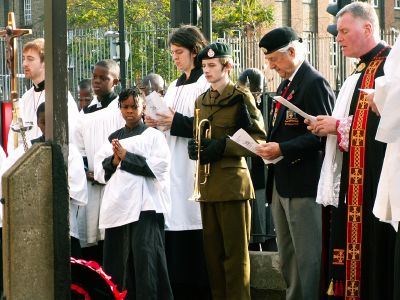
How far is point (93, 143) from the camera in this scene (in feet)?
34.9

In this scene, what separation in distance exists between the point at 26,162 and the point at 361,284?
8.38 ft

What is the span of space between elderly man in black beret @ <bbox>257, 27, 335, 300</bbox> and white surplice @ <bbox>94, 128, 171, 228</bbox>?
3.75 ft

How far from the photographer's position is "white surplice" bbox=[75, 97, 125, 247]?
10.4 m

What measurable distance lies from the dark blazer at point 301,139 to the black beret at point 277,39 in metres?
0.25

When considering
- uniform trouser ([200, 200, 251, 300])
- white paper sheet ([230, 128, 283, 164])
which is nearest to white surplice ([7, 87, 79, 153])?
uniform trouser ([200, 200, 251, 300])

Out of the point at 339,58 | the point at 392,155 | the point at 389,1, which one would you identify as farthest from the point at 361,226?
the point at 389,1

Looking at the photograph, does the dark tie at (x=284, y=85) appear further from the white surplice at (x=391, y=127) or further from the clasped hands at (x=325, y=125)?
the white surplice at (x=391, y=127)

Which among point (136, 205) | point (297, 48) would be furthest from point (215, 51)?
point (136, 205)

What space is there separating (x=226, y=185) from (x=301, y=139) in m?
0.97

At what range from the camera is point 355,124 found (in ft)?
26.3

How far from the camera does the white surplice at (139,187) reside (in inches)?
373

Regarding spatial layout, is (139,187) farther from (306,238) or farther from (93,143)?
(306,238)

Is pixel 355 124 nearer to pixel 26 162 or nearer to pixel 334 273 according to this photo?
pixel 334 273

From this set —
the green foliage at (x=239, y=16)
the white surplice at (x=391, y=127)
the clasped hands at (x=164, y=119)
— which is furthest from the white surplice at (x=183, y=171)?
the green foliage at (x=239, y=16)
